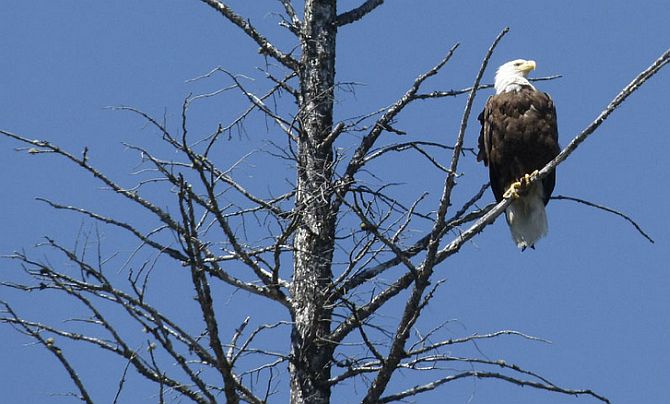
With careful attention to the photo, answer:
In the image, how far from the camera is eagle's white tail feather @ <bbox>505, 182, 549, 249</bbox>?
8.09 metres

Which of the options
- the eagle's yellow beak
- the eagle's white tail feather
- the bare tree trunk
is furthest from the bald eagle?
the bare tree trunk

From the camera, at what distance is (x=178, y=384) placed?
5.38 meters

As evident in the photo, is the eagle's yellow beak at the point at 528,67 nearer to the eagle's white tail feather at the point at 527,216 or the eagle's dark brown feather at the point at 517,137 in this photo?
the eagle's dark brown feather at the point at 517,137

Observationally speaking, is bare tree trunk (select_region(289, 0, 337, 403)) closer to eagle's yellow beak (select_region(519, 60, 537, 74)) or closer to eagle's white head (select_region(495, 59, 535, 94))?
eagle's white head (select_region(495, 59, 535, 94))

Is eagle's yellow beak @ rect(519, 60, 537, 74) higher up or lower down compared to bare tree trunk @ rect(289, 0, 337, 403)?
higher up

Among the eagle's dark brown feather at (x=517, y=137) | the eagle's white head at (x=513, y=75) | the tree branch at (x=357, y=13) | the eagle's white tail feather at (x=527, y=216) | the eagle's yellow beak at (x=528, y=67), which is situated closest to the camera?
the tree branch at (x=357, y=13)

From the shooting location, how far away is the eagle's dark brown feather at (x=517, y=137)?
793 centimetres

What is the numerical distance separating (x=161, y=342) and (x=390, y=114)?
2.43 m

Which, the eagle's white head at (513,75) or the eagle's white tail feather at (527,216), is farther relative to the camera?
the eagle's white head at (513,75)

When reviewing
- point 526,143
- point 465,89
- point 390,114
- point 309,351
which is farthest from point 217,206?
point 526,143

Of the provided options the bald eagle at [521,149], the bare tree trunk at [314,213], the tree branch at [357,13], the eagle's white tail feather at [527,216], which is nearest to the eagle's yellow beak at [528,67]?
the bald eagle at [521,149]

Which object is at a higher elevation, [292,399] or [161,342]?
[292,399]

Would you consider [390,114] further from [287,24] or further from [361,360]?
[361,360]

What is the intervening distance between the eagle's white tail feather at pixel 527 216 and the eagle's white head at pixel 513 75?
0.79 meters
